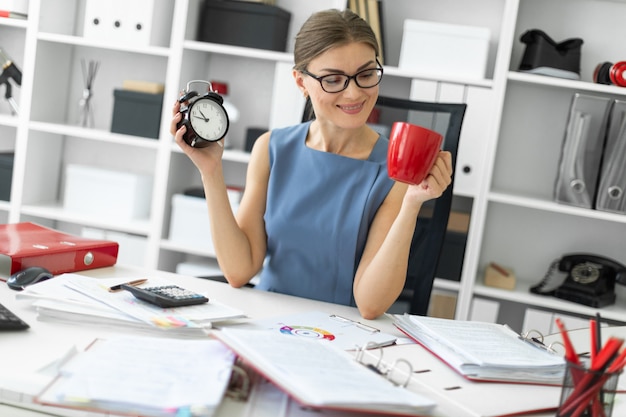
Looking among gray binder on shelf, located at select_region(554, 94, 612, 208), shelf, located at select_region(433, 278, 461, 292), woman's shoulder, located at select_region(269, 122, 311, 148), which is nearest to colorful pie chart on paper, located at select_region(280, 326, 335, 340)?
woman's shoulder, located at select_region(269, 122, 311, 148)

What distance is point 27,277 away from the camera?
1.44m

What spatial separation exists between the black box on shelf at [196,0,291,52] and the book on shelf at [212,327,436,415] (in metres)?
2.11

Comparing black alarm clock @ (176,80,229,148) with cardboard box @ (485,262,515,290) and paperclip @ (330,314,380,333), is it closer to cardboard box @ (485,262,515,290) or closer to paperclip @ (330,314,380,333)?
paperclip @ (330,314,380,333)

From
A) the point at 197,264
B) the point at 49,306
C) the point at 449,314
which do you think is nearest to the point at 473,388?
the point at 49,306

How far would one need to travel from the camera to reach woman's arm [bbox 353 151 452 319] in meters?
1.47

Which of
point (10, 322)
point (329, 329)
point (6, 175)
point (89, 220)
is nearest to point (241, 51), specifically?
point (89, 220)

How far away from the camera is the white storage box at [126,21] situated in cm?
312

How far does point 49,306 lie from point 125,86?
2120 millimetres

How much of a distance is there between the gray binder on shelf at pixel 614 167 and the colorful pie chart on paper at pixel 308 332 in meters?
1.77

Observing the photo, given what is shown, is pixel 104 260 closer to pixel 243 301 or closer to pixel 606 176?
pixel 243 301

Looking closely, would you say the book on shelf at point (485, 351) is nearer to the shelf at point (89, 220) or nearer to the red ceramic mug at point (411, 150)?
the red ceramic mug at point (411, 150)

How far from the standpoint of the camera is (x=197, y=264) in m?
3.26

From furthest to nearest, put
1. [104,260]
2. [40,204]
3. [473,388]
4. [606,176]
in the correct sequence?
[40,204] → [606,176] → [104,260] → [473,388]

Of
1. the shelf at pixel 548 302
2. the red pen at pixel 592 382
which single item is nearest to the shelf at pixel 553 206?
the shelf at pixel 548 302
